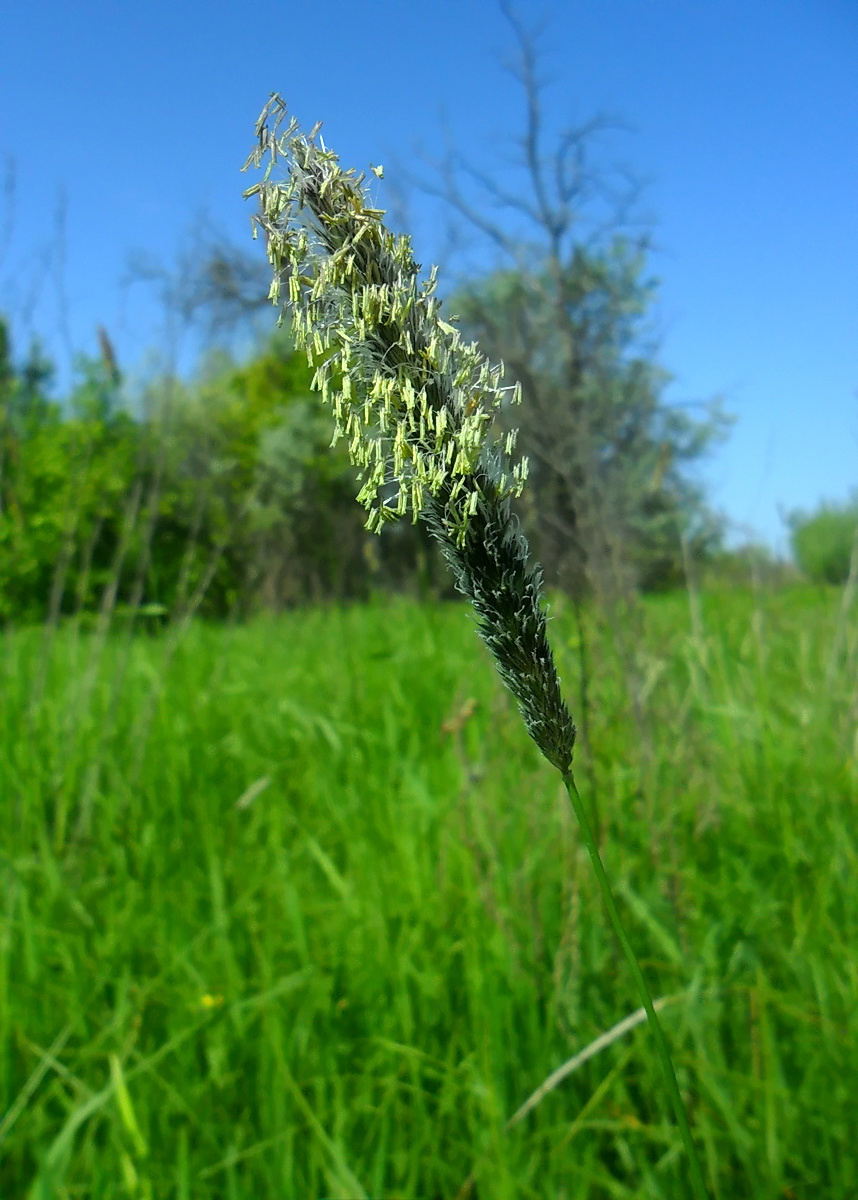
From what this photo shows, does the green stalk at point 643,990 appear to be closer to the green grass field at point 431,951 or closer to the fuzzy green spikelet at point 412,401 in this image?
the fuzzy green spikelet at point 412,401

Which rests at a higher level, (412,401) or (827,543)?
(827,543)

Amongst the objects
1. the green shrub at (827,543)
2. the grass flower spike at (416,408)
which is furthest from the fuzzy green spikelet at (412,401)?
the green shrub at (827,543)

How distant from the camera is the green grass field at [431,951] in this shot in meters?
2.22

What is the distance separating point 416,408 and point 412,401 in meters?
0.02

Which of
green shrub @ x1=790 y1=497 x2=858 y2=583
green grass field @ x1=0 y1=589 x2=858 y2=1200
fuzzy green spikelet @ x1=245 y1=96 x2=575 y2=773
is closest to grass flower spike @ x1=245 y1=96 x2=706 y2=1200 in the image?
fuzzy green spikelet @ x1=245 y1=96 x2=575 y2=773

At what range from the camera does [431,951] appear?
2.87 meters

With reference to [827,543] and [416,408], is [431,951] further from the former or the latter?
[827,543]

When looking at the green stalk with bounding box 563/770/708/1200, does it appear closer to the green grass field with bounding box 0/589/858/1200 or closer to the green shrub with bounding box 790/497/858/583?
the green grass field with bounding box 0/589/858/1200

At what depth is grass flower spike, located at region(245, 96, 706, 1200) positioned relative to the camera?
2.48 feet

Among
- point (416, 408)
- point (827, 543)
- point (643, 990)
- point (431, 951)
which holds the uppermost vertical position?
point (827, 543)

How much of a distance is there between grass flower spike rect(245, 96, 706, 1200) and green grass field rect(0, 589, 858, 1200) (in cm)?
119

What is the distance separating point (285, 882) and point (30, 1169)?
3.60 feet

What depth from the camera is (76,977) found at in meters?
2.73

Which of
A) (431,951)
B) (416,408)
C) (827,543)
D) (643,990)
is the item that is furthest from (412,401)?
(827,543)
